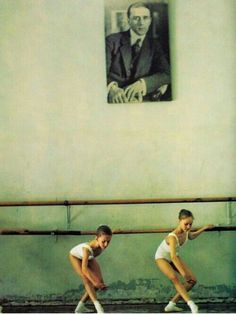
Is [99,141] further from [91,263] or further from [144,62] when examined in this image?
[91,263]

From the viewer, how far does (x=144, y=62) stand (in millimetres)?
4902

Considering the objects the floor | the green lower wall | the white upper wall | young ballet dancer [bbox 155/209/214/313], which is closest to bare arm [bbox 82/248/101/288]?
the floor

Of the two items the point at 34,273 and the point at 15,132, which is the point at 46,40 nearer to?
the point at 15,132

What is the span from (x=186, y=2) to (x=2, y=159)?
2.17 m

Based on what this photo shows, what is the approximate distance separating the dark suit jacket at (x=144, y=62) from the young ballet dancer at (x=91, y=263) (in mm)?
1407

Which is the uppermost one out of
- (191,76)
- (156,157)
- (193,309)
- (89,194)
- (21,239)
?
(191,76)

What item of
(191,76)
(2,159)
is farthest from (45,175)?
(191,76)

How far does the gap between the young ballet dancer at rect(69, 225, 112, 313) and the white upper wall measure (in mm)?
712

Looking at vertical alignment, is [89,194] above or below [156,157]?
below

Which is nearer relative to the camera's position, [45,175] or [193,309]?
[193,309]

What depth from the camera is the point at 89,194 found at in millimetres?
4977

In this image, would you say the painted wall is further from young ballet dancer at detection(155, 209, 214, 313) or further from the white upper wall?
young ballet dancer at detection(155, 209, 214, 313)

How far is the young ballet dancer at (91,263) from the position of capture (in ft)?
13.9

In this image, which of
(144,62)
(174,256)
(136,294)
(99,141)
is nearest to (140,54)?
(144,62)
